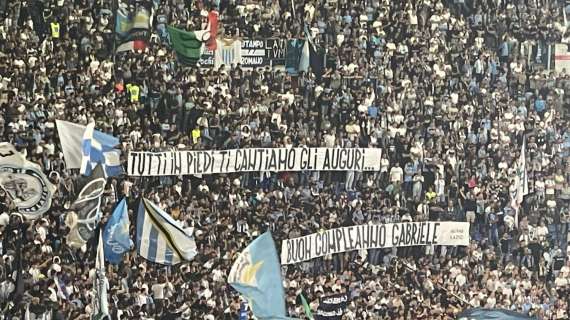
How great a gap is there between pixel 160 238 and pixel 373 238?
251 cm

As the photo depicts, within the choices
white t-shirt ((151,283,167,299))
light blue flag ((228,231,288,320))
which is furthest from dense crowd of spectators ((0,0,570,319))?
light blue flag ((228,231,288,320))

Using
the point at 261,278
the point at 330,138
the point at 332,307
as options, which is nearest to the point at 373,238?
the point at 332,307

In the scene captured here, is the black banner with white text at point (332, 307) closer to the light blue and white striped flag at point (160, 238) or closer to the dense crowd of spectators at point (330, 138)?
the dense crowd of spectators at point (330, 138)

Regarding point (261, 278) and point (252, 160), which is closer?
point (261, 278)

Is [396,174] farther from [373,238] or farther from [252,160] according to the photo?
[252,160]

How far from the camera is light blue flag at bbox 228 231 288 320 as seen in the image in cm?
1284

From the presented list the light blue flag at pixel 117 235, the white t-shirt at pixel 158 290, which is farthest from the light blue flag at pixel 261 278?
the light blue flag at pixel 117 235

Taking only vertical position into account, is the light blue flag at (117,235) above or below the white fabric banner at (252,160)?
below

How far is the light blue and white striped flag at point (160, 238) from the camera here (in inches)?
500

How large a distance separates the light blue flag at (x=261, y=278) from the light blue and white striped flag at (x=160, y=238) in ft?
1.83

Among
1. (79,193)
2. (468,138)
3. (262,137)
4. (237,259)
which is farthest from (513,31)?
(79,193)

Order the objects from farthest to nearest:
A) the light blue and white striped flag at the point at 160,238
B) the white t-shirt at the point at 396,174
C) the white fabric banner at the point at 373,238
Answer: the white t-shirt at the point at 396,174 < the white fabric banner at the point at 373,238 < the light blue and white striped flag at the point at 160,238

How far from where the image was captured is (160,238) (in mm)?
12750

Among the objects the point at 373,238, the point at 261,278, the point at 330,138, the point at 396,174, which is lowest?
the point at 261,278
